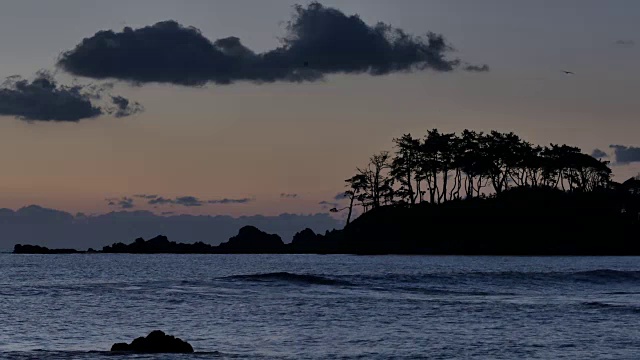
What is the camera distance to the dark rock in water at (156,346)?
36781 millimetres

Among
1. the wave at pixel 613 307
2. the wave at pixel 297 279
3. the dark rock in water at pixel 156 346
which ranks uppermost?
the wave at pixel 297 279

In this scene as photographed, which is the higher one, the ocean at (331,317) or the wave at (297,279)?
the wave at (297,279)

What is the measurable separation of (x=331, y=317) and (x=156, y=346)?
18.6 meters

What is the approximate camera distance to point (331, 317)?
54094 mm

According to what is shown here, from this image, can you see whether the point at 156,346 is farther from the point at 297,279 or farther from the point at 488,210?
the point at 488,210

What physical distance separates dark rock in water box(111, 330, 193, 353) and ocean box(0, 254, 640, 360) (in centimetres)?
109

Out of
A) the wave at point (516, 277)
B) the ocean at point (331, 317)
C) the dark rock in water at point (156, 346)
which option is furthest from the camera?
the wave at point (516, 277)

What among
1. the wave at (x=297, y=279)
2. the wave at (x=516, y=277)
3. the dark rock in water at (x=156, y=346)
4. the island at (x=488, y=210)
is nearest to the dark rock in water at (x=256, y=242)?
the island at (x=488, y=210)

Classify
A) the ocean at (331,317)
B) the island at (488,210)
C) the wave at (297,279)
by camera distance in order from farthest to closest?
the island at (488,210), the wave at (297,279), the ocean at (331,317)

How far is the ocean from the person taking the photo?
1566 inches

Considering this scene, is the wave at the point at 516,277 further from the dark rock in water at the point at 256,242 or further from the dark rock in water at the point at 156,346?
the dark rock in water at the point at 256,242

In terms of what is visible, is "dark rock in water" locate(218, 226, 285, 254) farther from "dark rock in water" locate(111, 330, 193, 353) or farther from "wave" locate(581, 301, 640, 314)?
"dark rock in water" locate(111, 330, 193, 353)

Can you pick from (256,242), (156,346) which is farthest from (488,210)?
(156,346)

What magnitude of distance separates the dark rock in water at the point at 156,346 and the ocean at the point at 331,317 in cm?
109
